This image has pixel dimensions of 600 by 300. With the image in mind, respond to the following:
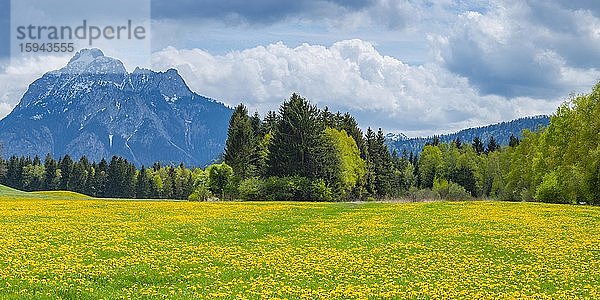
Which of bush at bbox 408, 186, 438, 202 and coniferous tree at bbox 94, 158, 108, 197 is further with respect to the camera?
coniferous tree at bbox 94, 158, 108, 197

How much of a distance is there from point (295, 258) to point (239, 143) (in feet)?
288

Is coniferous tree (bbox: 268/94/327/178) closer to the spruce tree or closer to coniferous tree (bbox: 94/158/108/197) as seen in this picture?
coniferous tree (bbox: 94/158/108/197)

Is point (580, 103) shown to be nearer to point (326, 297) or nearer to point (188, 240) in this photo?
point (188, 240)

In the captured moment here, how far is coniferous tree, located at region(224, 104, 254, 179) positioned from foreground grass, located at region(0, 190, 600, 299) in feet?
222

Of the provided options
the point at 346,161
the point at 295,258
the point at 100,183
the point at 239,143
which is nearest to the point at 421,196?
the point at 346,161

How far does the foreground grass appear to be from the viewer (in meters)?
18.3

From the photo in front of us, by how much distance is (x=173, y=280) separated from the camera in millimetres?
19828

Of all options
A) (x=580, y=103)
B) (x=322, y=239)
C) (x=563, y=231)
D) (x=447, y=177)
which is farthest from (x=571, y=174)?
(x=447, y=177)

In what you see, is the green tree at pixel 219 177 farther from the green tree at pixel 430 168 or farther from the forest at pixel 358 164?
the green tree at pixel 430 168

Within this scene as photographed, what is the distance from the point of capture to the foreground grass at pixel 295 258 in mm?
18281

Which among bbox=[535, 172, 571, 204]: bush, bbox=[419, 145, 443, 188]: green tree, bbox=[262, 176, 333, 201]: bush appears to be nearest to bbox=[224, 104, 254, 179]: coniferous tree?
bbox=[262, 176, 333, 201]: bush

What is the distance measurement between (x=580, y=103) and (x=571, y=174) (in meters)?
10.3

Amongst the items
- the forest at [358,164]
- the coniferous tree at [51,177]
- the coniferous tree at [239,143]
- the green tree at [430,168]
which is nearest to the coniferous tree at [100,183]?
the coniferous tree at [51,177]

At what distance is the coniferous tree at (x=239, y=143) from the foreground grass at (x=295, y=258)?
67.7 meters
